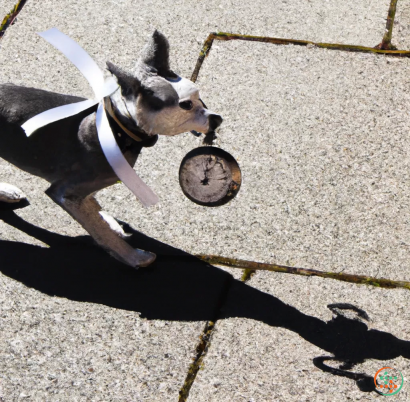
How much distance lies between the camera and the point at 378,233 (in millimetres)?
3500

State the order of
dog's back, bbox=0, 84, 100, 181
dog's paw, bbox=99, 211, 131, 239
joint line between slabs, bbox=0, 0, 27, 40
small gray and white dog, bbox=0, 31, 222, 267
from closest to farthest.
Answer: small gray and white dog, bbox=0, 31, 222, 267 → dog's back, bbox=0, 84, 100, 181 → dog's paw, bbox=99, 211, 131, 239 → joint line between slabs, bbox=0, 0, 27, 40

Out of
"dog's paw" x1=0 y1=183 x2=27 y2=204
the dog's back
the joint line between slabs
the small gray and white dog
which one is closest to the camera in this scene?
the small gray and white dog

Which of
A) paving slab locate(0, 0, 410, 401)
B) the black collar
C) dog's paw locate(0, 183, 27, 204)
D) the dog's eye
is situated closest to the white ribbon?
the black collar

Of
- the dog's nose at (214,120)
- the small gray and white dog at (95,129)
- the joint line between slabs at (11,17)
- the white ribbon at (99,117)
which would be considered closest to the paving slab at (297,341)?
the small gray and white dog at (95,129)

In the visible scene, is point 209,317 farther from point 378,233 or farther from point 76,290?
point 378,233

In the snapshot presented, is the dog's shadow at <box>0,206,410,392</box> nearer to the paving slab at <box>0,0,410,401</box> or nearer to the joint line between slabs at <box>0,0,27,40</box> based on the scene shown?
the paving slab at <box>0,0,410,401</box>

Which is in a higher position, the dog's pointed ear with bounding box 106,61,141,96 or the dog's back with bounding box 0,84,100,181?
the dog's pointed ear with bounding box 106,61,141,96

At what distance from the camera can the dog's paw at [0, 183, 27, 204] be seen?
3.62m

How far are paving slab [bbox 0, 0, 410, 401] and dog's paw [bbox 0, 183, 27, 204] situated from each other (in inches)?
3.5

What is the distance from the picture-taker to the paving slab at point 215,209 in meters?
3.03

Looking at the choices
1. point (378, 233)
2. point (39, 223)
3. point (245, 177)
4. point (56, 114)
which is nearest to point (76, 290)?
point (39, 223)

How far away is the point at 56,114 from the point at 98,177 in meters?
0.38

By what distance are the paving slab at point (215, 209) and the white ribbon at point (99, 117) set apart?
743 mm

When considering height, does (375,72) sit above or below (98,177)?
above
